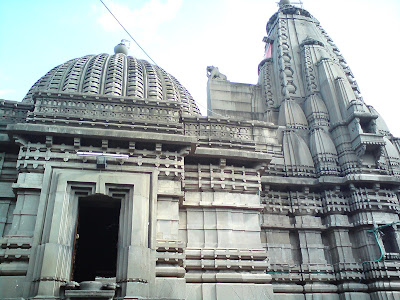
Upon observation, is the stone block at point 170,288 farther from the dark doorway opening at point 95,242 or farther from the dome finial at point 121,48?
the dome finial at point 121,48

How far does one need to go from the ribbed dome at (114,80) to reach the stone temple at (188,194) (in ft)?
0.39

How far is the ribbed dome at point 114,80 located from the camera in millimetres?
19812

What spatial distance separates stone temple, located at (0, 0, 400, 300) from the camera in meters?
11.2

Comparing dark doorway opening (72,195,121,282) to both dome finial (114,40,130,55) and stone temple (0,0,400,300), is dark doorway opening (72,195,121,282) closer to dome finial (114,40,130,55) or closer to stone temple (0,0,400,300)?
stone temple (0,0,400,300)

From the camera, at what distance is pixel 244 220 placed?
13484mm

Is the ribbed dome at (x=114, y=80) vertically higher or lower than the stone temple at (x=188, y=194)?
higher

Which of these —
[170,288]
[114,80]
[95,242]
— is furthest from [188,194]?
[114,80]

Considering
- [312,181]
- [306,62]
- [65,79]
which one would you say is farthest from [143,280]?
[306,62]

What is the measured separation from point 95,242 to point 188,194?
7327mm

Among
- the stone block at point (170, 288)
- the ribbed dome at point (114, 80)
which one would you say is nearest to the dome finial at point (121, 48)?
the ribbed dome at point (114, 80)

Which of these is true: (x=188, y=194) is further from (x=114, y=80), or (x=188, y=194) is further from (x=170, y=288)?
(x=114, y=80)

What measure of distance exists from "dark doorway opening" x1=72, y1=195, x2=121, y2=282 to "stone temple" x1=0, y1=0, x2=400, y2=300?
83mm

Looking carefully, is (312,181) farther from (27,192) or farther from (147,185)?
(27,192)

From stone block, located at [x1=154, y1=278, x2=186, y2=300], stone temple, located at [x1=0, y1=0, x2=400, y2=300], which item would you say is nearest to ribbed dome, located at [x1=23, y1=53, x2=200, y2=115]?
stone temple, located at [x1=0, y1=0, x2=400, y2=300]
